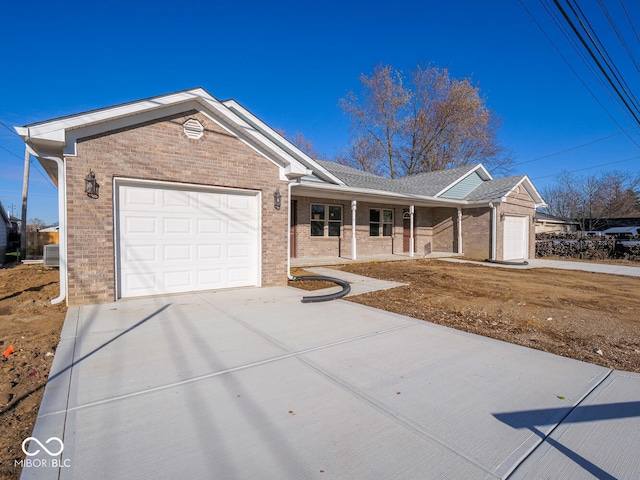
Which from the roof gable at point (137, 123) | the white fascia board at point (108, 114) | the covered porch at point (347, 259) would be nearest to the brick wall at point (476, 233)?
the covered porch at point (347, 259)

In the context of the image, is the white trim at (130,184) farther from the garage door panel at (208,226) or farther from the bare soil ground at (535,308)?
the bare soil ground at (535,308)

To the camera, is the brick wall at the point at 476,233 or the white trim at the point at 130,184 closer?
the white trim at the point at 130,184

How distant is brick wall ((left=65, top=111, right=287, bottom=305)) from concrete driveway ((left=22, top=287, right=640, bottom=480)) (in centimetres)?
165

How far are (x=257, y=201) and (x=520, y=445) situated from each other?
667cm

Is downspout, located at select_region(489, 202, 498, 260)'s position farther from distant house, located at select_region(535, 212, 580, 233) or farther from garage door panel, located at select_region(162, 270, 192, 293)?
distant house, located at select_region(535, 212, 580, 233)

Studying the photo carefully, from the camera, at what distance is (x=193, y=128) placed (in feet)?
22.6

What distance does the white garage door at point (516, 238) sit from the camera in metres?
16.8

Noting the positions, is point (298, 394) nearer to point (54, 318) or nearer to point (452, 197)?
point (54, 318)

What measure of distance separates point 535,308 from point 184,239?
7083 mm

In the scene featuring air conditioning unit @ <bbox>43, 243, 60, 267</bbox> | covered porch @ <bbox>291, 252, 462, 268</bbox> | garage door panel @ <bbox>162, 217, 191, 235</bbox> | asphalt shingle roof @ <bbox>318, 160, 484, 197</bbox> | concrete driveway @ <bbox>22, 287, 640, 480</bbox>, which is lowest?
concrete driveway @ <bbox>22, 287, 640, 480</bbox>

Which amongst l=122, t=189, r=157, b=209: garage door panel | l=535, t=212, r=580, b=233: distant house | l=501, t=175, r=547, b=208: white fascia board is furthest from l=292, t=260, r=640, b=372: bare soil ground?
l=535, t=212, r=580, b=233: distant house

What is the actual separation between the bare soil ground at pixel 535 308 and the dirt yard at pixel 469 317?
0.05 feet

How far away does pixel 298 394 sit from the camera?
2961 millimetres

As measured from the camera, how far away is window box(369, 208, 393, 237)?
51.7 feet
